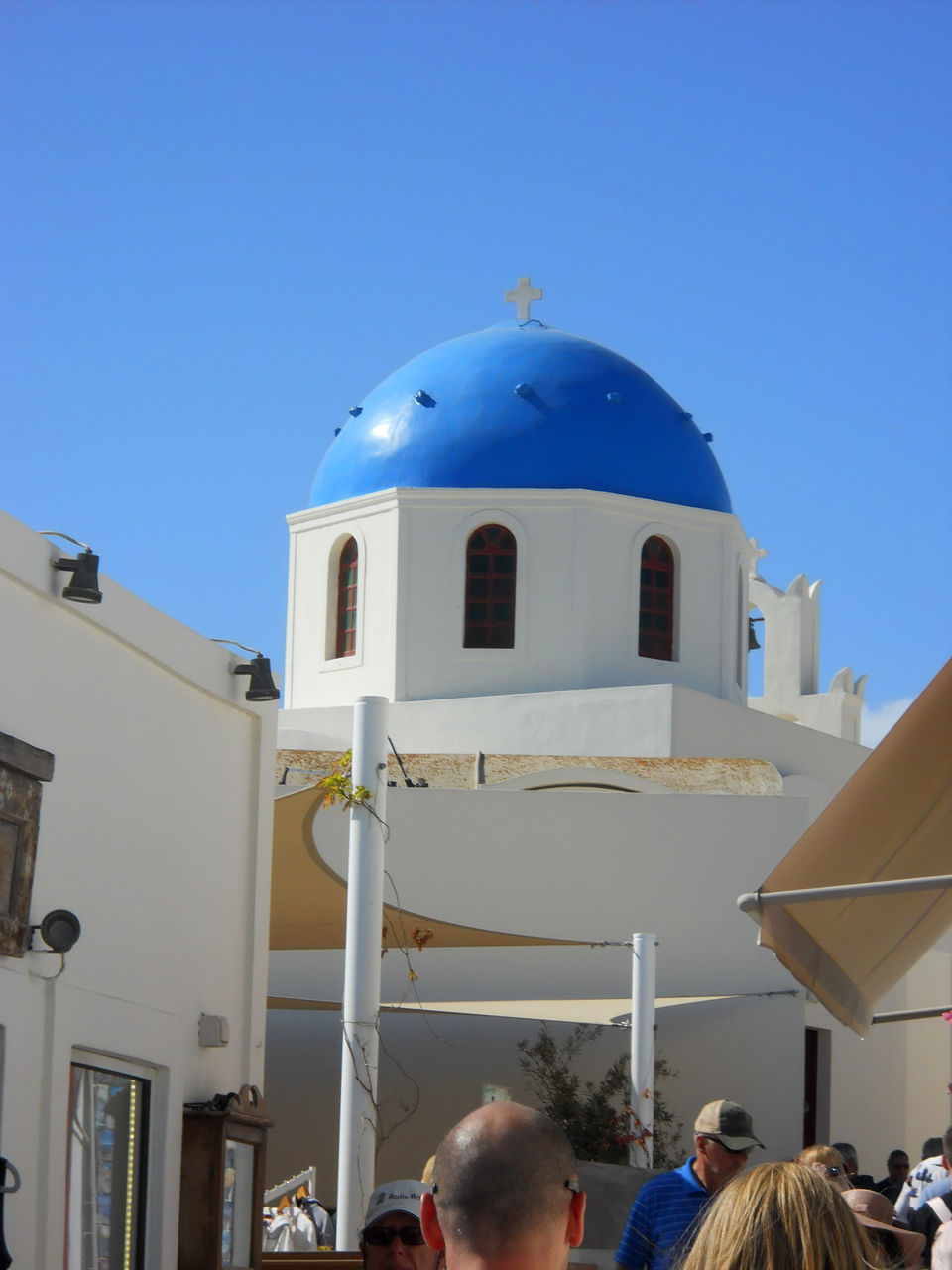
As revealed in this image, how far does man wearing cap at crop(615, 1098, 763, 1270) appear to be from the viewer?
4.73 metres

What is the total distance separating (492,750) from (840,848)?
12.8 metres

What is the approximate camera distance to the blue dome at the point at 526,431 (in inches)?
749

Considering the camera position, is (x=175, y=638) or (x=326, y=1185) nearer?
(x=175, y=638)

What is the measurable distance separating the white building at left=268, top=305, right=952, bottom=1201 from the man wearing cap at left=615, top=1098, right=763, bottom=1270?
6.37 meters

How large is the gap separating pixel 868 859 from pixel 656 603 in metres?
14.0

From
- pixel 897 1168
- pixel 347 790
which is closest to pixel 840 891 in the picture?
pixel 347 790

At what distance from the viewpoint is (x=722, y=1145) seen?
4.77m

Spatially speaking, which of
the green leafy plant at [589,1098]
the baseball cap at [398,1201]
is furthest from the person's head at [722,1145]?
the green leafy plant at [589,1098]

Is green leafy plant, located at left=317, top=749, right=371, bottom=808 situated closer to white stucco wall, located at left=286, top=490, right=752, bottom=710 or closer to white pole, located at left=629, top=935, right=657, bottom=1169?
white pole, located at left=629, top=935, right=657, bottom=1169

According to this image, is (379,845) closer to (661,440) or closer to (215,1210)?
(215,1210)

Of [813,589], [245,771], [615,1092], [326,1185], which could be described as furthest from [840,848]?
[813,589]

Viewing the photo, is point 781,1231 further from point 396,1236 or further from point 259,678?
point 259,678

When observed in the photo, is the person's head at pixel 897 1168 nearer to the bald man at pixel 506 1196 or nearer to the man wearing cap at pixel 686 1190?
the man wearing cap at pixel 686 1190

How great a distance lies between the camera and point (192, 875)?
8.22m
